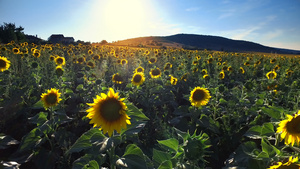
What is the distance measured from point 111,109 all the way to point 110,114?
43 millimetres

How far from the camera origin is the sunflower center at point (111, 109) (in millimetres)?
1609

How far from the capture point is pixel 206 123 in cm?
316

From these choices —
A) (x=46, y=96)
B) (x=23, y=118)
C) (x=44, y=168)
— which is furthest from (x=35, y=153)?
(x=23, y=118)

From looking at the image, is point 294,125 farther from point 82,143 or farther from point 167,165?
point 82,143

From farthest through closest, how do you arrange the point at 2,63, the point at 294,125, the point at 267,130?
1. the point at 2,63
2. the point at 267,130
3. the point at 294,125

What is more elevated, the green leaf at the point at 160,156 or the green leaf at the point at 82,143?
the green leaf at the point at 82,143

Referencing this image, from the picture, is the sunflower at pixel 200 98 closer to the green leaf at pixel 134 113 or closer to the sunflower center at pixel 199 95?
the sunflower center at pixel 199 95

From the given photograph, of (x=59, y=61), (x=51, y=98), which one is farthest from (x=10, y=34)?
(x=51, y=98)

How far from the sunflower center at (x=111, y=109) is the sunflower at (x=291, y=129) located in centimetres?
148

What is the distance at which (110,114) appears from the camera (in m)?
1.63

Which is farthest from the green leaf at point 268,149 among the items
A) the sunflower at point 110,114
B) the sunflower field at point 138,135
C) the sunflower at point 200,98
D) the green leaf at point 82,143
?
the sunflower at point 200,98

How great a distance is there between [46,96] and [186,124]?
2.24m

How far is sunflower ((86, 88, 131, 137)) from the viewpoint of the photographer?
159 centimetres

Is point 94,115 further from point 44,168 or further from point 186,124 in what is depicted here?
point 186,124
